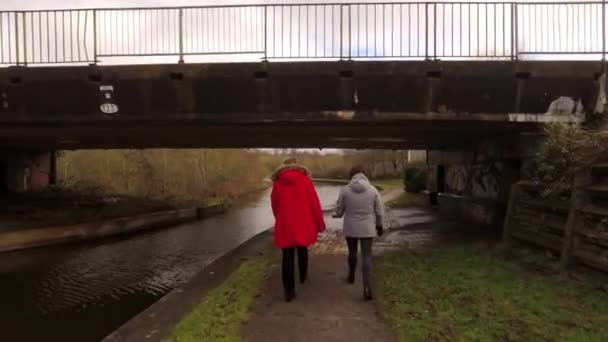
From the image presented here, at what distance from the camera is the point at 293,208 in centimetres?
614

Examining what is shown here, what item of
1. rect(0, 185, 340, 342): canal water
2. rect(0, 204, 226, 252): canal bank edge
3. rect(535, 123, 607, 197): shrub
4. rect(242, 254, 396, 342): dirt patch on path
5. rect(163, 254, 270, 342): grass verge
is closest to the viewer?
rect(242, 254, 396, 342): dirt patch on path

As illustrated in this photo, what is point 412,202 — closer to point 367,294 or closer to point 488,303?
point 367,294

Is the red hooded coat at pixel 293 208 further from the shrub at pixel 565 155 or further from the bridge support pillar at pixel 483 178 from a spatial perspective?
the bridge support pillar at pixel 483 178

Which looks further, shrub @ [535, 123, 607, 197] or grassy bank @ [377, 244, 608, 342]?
shrub @ [535, 123, 607, 197]

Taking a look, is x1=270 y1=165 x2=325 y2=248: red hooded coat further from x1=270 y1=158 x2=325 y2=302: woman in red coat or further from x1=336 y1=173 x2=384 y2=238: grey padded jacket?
x1=336 y1=173 x2=384 y2=238: grey padded jacket

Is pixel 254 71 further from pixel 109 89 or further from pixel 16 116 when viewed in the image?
pixel 16 116

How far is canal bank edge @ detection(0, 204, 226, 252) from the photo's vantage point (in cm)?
1667

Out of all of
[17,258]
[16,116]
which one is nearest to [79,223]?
[17,258]

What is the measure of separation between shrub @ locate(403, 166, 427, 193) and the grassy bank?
22.1 m

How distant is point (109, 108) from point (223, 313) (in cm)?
660

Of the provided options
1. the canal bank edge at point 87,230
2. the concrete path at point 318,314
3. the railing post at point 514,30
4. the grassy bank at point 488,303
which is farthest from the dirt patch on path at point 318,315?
the canal bank edge at point 87,230

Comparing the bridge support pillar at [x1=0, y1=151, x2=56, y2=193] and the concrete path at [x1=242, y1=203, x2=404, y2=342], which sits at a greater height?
the bridge support pillar at [x1=0, y1=151, x2=56, y2=193]

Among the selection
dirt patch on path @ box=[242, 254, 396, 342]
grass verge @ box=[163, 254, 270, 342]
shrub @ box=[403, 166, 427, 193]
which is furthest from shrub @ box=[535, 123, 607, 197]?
shrub @ box=[403, 166, 427, 193]

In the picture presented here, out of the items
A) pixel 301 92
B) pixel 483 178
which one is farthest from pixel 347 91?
pixel 483 178
